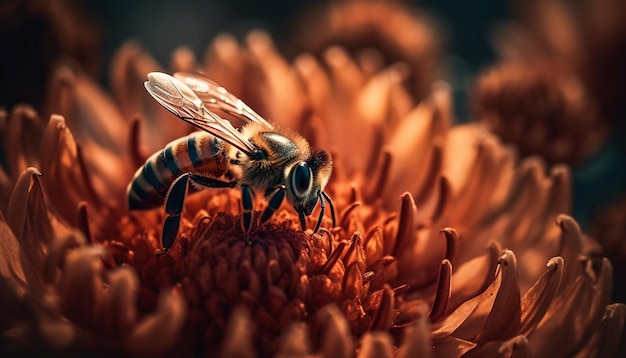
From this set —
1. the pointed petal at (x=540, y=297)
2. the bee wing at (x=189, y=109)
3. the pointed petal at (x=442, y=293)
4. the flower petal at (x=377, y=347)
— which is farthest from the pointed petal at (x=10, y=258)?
the pointed petal at (x=540, y=297)

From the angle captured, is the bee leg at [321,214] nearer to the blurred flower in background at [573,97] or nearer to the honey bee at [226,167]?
the honey bee at [226,167]

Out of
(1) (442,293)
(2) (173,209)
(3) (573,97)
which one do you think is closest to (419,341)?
(1) (442,293)

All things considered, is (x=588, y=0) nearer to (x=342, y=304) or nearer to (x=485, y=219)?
(x=485, y=219)

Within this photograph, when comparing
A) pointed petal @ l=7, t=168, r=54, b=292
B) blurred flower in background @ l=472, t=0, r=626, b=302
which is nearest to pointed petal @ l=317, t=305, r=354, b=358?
pointed petal @ l=7, t=168, r=54, b=292

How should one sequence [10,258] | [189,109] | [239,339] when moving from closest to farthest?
[239,339]
[10,258]
[189,109]

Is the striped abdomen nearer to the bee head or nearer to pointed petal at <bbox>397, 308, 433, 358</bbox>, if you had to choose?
the bee head

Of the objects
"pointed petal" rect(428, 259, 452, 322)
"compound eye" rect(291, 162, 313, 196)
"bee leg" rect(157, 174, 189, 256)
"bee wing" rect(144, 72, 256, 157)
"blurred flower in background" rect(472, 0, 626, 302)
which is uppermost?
"blurred flower in background" rect(472, 0, 626, 302)

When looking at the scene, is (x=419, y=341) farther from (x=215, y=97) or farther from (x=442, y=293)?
(x=215, y=97)
